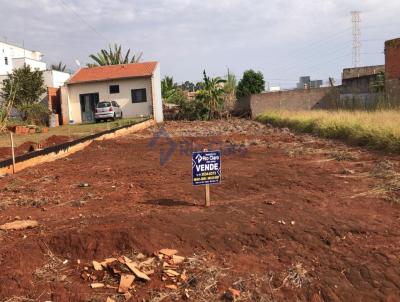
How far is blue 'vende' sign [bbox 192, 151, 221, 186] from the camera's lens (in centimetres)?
557

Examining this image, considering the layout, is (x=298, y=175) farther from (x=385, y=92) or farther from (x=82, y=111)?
(x=82, y=111)

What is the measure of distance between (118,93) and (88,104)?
8.30 feet

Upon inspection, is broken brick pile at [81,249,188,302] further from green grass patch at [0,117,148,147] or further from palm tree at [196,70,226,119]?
palm tree at [196,70,226,119]

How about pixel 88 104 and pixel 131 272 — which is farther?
pixel 88 104

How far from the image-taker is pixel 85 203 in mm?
6168

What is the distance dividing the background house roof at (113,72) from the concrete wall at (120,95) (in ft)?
1.40

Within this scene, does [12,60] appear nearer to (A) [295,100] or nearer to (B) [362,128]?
(A) [295,100]

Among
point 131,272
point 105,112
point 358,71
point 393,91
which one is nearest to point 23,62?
point 105,112

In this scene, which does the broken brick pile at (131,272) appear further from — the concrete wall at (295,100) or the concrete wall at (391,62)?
the concrete wall at (295,100)

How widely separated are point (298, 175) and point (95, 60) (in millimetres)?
41619

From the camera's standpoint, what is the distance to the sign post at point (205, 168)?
18.3 ft

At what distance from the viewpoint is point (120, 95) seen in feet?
110

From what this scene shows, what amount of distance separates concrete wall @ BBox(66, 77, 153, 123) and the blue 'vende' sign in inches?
1084

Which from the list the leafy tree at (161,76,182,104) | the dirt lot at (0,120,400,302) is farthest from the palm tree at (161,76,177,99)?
the dirt lot at (0,120,400,302)
